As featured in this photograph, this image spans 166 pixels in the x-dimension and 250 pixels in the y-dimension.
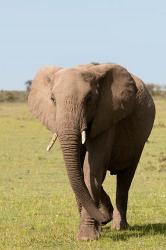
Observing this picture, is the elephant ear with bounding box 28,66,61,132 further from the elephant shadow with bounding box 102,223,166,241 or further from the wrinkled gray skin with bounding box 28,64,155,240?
the elephant shadow with bounding box 102,223,166,241

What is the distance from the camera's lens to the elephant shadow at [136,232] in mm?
9797

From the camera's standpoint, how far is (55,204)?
529 inches

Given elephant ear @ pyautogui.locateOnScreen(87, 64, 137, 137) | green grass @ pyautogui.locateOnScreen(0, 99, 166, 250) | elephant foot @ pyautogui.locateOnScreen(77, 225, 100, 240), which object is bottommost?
green grass @ pyautogui.locateOnScreen(0, 99, 166, 250)

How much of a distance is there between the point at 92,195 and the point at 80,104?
1314 millimetres

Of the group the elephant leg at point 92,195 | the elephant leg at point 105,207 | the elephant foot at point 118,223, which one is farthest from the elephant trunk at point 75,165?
the elephant foot at point 118,223

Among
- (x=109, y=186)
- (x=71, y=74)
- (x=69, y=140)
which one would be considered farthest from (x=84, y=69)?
(x=109, y=186)

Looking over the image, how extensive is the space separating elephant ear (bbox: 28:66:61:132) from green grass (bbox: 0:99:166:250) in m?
1.55

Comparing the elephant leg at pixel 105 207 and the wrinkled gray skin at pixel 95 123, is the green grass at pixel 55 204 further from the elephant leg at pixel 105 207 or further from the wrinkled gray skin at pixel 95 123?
the wrinkled gray skin at pixel 95 123

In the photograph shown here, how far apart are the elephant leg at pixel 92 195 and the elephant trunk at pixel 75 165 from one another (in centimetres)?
57

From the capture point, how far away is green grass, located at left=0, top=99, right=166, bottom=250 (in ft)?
30.8

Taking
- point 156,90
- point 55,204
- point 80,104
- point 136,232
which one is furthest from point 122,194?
point 156,90

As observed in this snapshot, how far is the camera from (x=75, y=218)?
11.7 metres

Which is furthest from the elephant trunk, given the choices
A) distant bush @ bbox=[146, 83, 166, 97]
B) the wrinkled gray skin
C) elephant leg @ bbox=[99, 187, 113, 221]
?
distant bush @ bbox=[146, 83, 166, 97]

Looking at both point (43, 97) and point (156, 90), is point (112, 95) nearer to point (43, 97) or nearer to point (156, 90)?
point (43, 97)
